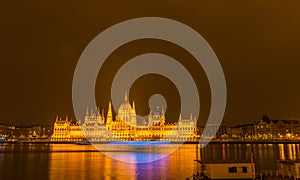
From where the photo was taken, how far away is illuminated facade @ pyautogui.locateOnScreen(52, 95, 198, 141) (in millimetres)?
135625

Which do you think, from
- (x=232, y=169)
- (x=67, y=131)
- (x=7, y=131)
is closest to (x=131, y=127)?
(x=67, y=131)

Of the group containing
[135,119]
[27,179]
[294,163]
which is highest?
[135,119]

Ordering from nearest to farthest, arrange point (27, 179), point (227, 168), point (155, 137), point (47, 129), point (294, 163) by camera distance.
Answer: point (294, 163) → point (227, 168) → point (27, 179) → point (155, 137) → point (47, 129)

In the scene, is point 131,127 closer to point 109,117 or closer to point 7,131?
point 109,117

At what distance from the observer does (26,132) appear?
189875mm

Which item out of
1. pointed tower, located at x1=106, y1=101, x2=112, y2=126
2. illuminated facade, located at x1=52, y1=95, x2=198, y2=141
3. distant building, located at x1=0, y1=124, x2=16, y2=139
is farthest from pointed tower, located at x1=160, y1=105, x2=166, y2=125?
distant building, located at x1=0, y1=124, x2=16, y2=139

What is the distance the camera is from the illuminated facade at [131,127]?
135625 millimetres

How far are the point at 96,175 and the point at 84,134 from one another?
369 feet

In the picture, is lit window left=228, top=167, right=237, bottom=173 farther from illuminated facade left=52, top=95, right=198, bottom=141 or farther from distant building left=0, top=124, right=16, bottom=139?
distant building left=0, top=124, right=16, bottom=139

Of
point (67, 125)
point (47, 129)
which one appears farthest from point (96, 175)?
point (47, 129)

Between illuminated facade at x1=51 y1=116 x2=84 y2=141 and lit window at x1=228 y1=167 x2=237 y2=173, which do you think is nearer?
lit window at x1=228 y1=167 x2=237 y2=173

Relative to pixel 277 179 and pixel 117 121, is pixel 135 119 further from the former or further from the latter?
pixel 277 179

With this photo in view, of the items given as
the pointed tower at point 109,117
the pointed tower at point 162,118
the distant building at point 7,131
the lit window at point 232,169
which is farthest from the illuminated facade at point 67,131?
the lit window at point 232,169

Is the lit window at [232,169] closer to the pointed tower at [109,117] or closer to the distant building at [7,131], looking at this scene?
the pointed tower at [109,117]
